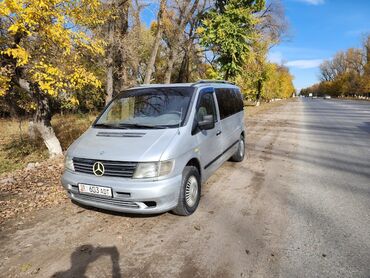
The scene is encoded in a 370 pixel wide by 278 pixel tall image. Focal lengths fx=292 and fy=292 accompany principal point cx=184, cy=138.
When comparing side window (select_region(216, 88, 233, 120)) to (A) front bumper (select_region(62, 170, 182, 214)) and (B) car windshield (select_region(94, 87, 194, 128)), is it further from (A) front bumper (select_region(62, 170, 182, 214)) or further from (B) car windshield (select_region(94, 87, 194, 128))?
(A) front bumper (select_region(62, 170, 182, 214))

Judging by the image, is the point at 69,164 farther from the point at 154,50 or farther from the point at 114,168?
the point at 154,50

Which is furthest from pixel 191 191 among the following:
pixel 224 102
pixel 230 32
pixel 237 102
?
pixel 230 32

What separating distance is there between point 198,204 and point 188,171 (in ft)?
2.64

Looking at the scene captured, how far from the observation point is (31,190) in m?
5.72

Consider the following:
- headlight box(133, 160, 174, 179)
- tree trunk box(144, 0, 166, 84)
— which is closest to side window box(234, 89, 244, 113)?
headlight box(133, 160, 174, 179)

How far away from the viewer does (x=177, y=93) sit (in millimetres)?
5219

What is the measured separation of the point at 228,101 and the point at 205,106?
1.58m

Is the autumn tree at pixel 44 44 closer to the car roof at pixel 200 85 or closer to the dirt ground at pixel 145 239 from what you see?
the car roof at pixel 200 85

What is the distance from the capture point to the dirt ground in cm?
325

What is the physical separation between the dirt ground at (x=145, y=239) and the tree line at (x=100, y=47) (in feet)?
9.82

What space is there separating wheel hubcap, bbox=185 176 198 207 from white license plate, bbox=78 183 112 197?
1.18 metres

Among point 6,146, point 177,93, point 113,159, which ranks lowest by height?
point 6,146

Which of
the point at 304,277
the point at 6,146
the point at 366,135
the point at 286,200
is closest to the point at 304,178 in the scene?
the point at 286,200

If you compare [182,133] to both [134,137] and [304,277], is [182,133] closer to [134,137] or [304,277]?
[134,137]
